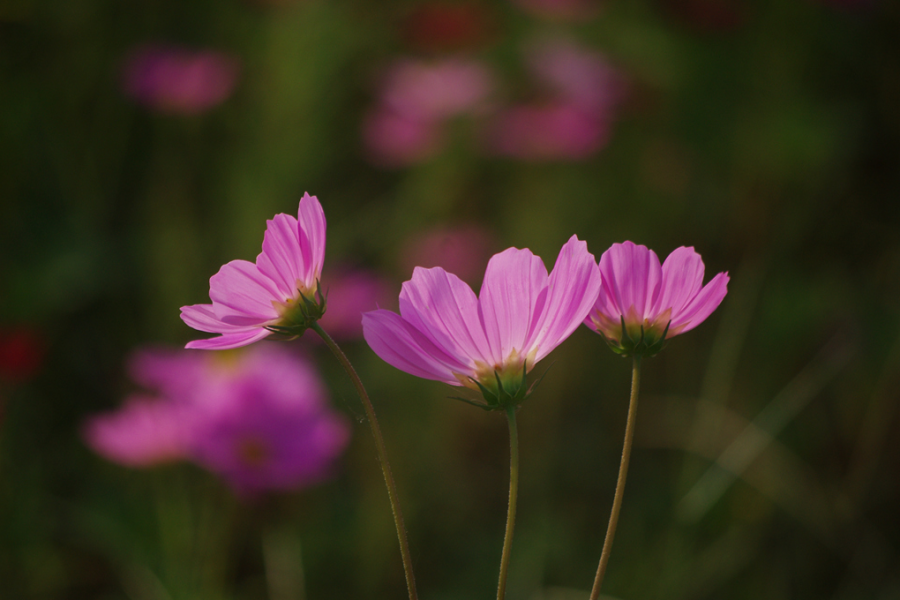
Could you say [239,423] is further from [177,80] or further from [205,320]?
[177,80]

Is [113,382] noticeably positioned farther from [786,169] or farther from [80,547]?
[786,169]

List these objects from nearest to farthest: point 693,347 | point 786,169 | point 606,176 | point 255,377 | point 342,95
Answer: point 255,377 → point 693,347 → point 786,169 → point 606,176 → point 342,95

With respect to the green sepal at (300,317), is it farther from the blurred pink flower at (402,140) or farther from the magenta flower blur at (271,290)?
the blurred pink flower at (402,140)

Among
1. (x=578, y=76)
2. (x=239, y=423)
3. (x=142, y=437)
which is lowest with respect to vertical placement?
(x=142, y=437)

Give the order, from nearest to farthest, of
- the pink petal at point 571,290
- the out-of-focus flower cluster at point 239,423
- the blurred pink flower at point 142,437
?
the pink petal at point 571,290 < the out-of-focus flower cluster at point 239,423 < the blurred pink flower at point 142,437

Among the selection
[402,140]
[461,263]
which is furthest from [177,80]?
[461,263]

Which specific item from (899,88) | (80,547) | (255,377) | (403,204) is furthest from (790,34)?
(80,547)

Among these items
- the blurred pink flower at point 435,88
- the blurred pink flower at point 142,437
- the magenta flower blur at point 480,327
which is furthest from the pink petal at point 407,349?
the blurred pink flower at point 435,88
